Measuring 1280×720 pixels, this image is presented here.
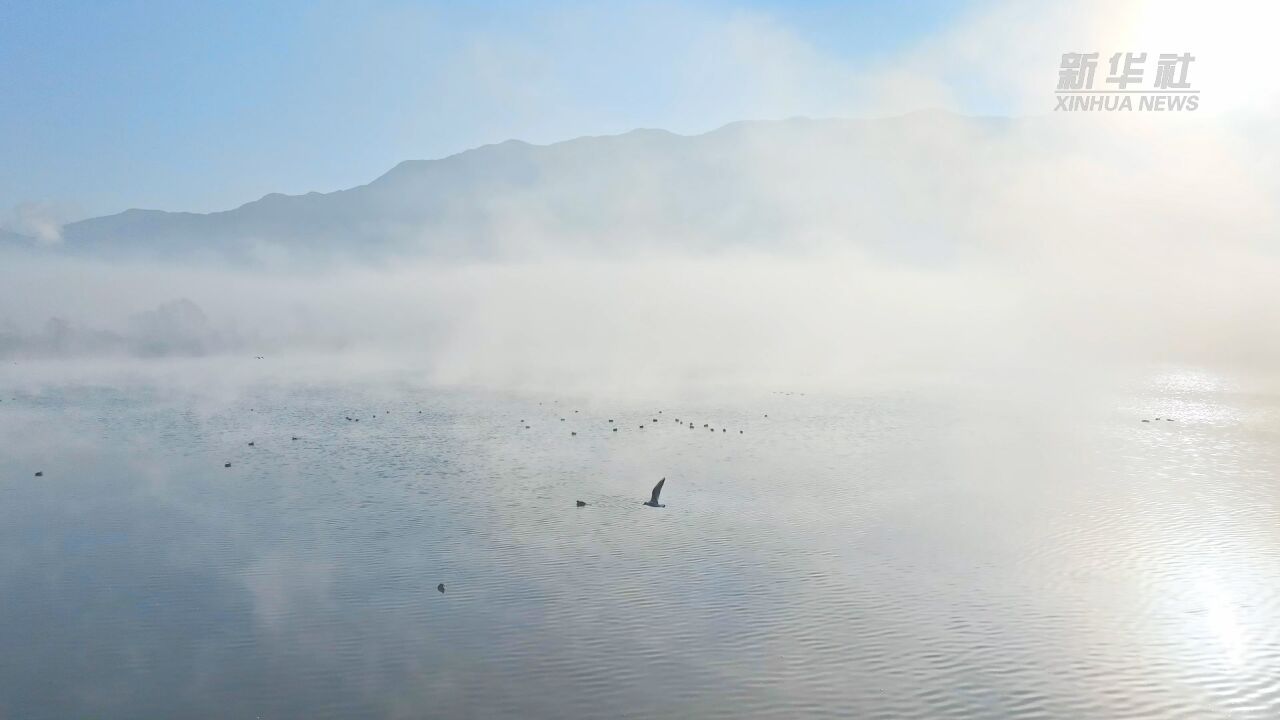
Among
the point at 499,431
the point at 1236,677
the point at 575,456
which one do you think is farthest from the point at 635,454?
the point at 1236,677

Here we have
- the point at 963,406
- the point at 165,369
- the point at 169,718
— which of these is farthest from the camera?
the point at 165,369

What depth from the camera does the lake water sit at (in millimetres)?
12969

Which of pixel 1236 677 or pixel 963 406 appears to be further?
pixel 963 406

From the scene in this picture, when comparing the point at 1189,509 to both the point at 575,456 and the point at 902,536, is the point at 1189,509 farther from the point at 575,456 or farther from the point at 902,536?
the point at 575,456

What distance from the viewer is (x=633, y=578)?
17953mm

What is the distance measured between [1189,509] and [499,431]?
990 inches

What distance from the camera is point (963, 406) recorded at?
2074 inches

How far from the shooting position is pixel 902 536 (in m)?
21.7

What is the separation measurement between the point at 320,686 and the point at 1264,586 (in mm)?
17328

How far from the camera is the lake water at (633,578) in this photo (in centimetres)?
1297

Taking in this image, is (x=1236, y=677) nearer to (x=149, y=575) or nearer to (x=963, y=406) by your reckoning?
(x=149, y=575)

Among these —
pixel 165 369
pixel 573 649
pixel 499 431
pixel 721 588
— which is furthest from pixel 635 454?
pixel 165 369

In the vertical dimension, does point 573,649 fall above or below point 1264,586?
below

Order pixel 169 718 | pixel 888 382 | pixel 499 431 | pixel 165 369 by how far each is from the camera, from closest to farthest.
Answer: pixel 169 718, pixel 499 431, pixel 888 382, pixel 165 369
